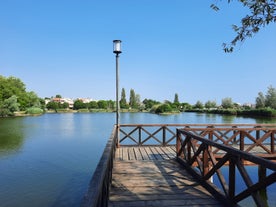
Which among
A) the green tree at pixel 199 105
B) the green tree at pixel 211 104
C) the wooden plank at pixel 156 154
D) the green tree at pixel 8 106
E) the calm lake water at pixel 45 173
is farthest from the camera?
Answer: the green tree at pixel 199 105

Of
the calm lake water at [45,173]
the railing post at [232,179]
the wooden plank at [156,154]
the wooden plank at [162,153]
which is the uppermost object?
the railing post at [232,179]

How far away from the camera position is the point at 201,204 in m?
3.29

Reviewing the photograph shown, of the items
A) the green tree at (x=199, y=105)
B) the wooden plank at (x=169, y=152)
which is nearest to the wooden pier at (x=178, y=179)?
the wooden plank at (x=169, y=152)

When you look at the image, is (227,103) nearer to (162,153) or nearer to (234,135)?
(234,135)

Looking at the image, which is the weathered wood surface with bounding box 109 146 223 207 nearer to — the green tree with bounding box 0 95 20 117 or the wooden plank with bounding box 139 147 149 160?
the wooden plank with bounding box 139 147 149 160

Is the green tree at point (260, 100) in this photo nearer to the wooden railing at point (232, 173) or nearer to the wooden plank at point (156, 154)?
the wooden plank at point (156, 154)

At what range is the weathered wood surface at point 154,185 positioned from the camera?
3.39m

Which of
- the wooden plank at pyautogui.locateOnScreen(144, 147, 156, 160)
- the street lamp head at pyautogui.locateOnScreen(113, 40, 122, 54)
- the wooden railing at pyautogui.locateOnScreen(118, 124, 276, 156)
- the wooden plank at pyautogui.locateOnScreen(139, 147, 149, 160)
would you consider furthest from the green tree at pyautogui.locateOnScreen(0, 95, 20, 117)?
the wooden plank at pyautogui.locateOnScreen(144, 147, 156, 160)

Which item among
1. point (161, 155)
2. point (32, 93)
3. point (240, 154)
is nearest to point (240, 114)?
point (161, 155)

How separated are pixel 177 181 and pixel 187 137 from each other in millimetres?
1196

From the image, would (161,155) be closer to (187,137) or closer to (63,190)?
(187,137)

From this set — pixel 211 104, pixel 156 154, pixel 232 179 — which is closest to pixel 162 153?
pixel 156 154

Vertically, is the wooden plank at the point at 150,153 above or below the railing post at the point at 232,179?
below

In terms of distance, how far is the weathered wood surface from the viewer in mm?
3395
